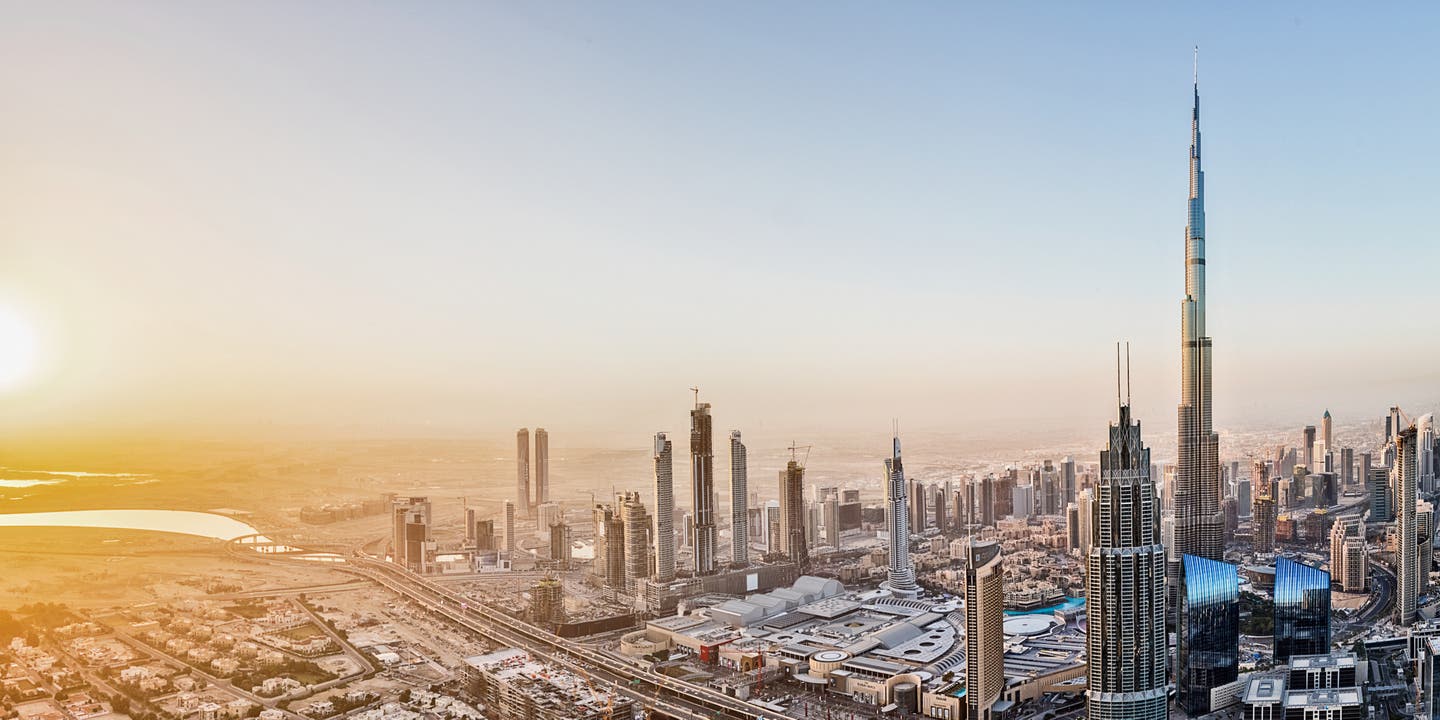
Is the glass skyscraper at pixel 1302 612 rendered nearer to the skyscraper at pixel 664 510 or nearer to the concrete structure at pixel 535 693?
the concrete structure at pixel 535 693

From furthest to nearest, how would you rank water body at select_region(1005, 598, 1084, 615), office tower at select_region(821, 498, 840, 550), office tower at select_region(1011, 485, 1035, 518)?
office tower at select_region(1011, 485, 1035, 518) → office tower at select_region(821, 498, 840, 550) → water body at select_region(1005, 598, 1084, 615)

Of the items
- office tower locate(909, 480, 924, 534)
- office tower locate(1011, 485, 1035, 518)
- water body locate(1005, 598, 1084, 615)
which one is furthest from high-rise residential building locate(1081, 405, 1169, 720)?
office tower locate(1011, 485, 1035, 518)

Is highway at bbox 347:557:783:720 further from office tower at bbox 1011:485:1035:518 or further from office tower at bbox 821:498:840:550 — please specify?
office tower at bbox 1011:485:1035:518

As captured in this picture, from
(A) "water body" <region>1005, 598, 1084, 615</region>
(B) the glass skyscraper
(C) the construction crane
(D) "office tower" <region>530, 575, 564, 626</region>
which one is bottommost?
(A) "water body" <region>1005, 598, 1084, 615</region>

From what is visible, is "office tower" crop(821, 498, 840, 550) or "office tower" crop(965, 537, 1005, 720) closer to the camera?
"office tower" crop(965, 537, 1005, 720)

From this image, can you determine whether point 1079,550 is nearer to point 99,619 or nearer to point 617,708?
point 617,708

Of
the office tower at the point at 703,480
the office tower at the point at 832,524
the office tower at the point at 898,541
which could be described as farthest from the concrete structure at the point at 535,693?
the office tower at the point at 832,524

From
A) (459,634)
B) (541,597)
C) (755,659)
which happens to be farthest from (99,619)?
(755,659)
